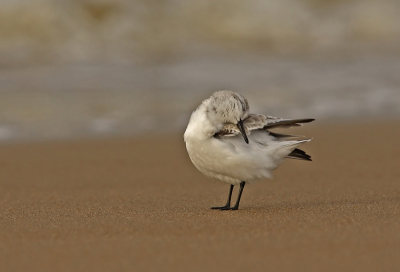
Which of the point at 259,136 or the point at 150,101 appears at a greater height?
the point at 150,101

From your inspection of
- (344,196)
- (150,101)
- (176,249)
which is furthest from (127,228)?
(150,101)

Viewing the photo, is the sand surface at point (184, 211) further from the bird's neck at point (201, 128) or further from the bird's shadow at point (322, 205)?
the bird's neck at point (201, 128)

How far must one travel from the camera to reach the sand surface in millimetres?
3512

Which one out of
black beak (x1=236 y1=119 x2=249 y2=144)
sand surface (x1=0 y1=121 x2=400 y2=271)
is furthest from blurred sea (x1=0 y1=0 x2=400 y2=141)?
black beak (x1=236 y1=119 x2=249 y2=144)

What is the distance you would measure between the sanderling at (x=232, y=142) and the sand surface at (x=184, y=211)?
13.3 inches

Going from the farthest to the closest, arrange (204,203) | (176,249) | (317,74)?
(317,74) < (204,203) < (176,249)

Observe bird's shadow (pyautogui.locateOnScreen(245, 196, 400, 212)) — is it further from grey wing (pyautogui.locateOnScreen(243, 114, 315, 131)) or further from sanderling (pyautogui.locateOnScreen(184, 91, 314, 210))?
grey wing (pyautogui.locateOnScreen(243, 114, 315, 131))

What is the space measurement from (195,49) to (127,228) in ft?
51.4

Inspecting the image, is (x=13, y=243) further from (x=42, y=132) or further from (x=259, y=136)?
(x=42, y=132)

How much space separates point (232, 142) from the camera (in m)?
4.99

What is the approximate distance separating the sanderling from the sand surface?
34 cm

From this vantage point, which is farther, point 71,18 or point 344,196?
point 71,18

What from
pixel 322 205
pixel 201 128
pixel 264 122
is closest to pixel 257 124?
pixel 264 122

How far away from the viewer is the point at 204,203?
18.6 ft
